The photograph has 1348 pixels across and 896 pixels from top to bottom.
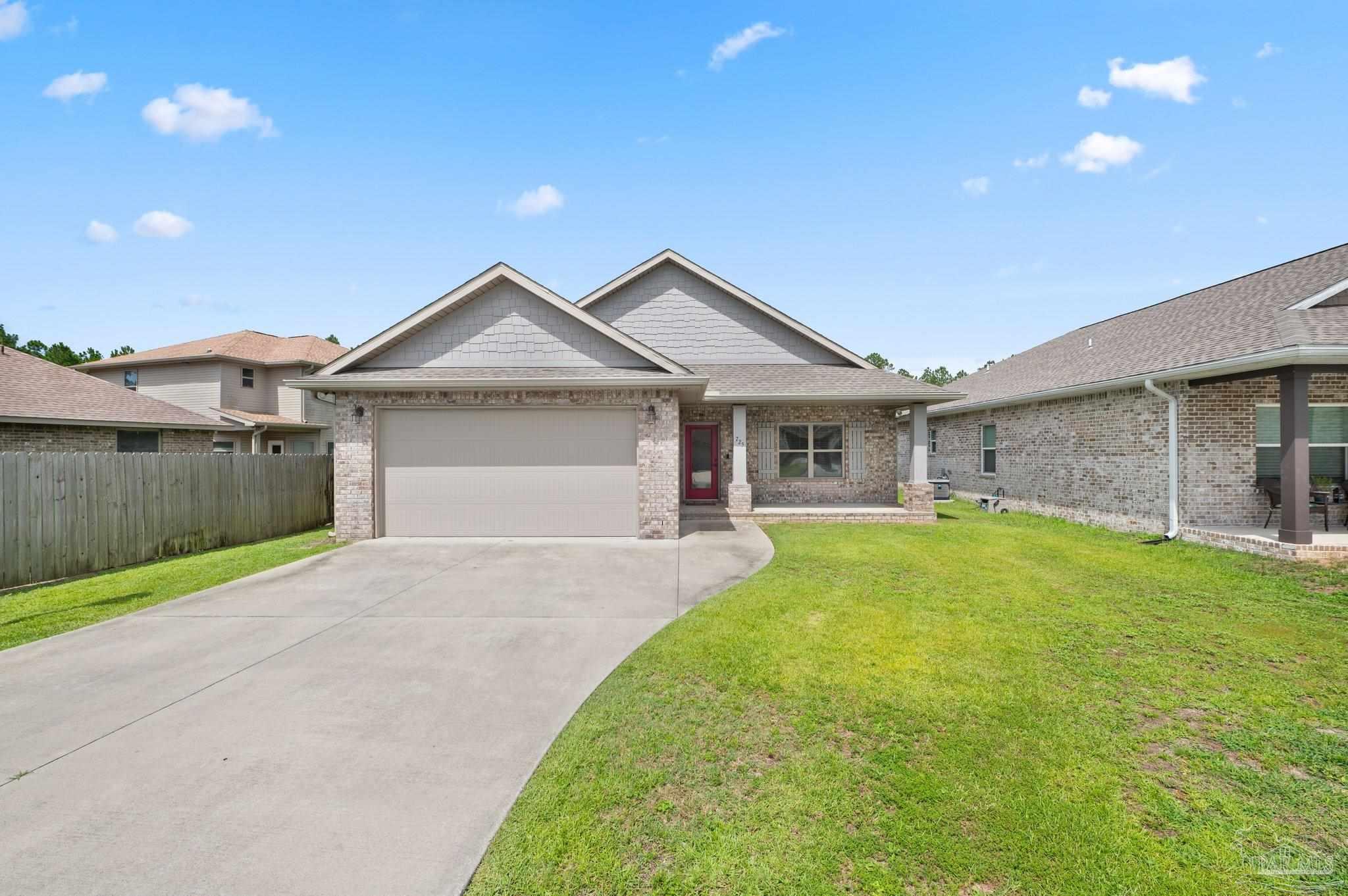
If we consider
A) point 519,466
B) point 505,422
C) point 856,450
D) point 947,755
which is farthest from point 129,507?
point 856,450

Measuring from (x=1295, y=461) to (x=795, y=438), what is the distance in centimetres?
915

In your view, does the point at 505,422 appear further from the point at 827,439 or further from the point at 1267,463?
the point at 1267,463

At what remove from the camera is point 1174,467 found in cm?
1062

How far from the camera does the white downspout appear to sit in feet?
34.8

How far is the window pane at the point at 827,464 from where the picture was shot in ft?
49.6

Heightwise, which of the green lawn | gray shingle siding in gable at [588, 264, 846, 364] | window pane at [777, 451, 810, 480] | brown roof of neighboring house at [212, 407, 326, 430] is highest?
gray shingle siding in gable at [588, 264, 846, 364]

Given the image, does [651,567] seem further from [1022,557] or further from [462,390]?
[1022,557]

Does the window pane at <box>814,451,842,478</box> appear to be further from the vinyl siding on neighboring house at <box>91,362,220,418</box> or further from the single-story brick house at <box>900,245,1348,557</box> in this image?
the vinyl siding on neighboring house at <box>91,362,220,418</box>

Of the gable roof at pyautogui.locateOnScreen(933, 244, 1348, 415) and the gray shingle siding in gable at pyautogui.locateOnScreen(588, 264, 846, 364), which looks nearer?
the gable roof at pyautogui.locateOnScreen(933, 244, 1348, 415)

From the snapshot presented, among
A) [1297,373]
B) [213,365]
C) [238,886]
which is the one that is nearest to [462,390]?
[238,886]

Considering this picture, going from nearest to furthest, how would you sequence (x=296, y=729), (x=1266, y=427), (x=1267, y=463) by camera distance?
(x=296, y=729), (x=1266, y=427), (x=1267, y=463)

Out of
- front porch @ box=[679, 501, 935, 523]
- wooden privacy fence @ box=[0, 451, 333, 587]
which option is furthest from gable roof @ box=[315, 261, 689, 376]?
front porch @ box=[679, 501, 935, 523]

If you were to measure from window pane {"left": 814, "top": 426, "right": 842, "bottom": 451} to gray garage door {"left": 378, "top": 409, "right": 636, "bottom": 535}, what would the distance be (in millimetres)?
6253

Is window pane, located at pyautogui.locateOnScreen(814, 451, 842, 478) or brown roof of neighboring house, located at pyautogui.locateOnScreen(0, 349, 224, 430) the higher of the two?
brown roof of neighboring house, located at pyautogui.locateOnScreen(0, 349, 224, 430)
